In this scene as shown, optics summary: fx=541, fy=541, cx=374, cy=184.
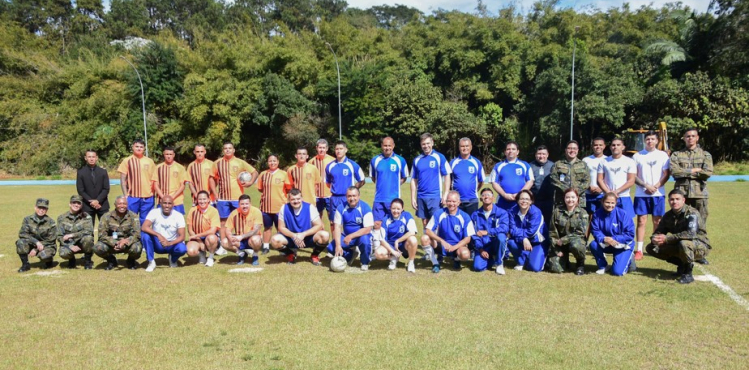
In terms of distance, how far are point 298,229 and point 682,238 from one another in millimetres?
4710

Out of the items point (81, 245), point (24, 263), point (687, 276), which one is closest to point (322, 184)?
point (81, 245)

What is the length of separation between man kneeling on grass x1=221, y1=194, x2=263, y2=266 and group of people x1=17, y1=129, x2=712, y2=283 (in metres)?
0.02

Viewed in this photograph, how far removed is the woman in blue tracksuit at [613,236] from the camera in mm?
6395

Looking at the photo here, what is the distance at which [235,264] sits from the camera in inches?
288

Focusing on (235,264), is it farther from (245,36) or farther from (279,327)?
(245,36)

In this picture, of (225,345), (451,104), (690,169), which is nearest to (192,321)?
(225,345)

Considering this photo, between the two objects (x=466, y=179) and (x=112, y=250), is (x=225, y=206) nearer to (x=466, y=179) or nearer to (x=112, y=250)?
(x=112, y=250)

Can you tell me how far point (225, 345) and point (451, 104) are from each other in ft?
90.3

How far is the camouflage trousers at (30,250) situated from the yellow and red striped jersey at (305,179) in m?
3.30

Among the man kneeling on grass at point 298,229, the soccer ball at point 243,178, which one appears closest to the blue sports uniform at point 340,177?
the man kneeling on grass at point 298,229

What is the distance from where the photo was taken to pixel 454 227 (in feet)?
22.7

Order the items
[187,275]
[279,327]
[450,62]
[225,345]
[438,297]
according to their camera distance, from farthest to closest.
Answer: [450,62] → [187,275] → [438,297] → [279,327] → [225,345]

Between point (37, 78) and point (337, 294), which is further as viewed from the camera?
point (37, 78)

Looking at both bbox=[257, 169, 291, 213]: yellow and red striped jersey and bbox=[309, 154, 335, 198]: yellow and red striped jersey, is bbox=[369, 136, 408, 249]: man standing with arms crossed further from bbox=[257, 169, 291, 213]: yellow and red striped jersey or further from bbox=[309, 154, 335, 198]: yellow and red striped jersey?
bbox=[257, 169, 291, 213]: yellow and red striped jersey
